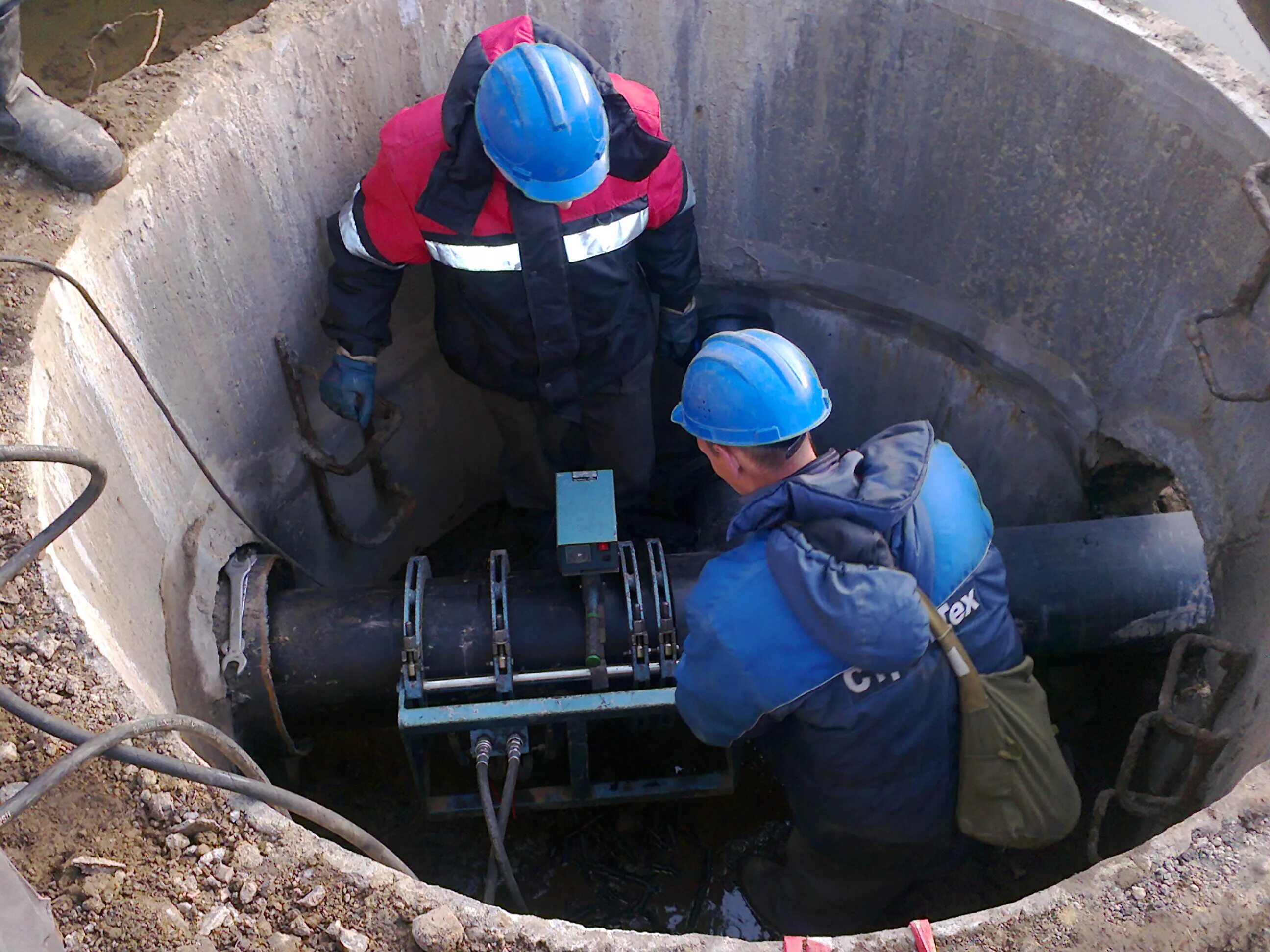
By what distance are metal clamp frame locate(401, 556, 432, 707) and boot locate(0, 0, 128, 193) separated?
124 cm

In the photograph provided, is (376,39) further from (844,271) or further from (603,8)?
(844,271)

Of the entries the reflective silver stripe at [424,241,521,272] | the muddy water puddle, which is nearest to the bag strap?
the reflective silver stripe at [424,241,521,272]

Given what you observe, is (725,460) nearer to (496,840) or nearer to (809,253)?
(496,840)

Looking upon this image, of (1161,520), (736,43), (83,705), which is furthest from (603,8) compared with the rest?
(83,705)

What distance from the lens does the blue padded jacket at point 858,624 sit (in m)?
1.75

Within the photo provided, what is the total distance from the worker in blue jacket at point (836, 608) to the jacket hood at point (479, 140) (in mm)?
703

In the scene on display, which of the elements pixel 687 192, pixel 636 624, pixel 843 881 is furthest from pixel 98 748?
pixel 687 192

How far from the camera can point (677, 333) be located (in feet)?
10.7

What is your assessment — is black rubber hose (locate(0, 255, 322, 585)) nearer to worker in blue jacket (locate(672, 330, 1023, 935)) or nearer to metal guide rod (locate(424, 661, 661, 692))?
metal guide rod (locate(424, 661, 661, 692))

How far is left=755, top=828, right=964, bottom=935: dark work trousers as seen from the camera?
225 centimetres

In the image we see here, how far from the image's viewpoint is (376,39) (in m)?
2.91

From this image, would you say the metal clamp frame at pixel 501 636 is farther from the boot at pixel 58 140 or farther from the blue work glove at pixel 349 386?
the boot at pixel 58 140

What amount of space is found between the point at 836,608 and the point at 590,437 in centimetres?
167

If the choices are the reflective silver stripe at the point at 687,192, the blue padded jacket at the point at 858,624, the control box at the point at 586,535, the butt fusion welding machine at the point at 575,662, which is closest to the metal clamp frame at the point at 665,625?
the butt fusion welding machine at the point at 575,662
